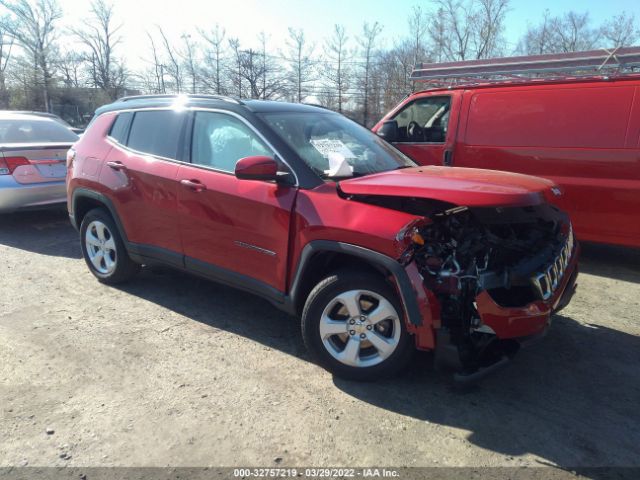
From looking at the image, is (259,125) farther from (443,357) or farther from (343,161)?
(443,357)

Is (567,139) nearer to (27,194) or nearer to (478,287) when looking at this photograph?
(478,287)

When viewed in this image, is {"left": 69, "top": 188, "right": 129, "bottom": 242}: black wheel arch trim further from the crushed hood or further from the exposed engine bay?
the exposed engine bay

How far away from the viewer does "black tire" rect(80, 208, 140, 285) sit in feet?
15.2

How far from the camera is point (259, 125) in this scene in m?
3.55

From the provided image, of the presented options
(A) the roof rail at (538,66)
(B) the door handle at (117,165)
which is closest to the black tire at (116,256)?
(B) the door handle at (117,165)

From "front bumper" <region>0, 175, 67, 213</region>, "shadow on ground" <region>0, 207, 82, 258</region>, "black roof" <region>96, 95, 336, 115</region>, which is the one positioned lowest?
"shadow on ground" <region>0, 207, 82, 258</region>

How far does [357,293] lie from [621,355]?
204 cm

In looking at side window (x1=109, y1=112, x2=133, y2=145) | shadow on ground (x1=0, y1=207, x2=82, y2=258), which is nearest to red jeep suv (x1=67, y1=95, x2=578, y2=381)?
side window (x1=109, y1=112, x2=133, y2=145)

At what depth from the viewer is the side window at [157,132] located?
4.10m

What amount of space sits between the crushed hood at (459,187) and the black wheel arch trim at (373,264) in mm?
356

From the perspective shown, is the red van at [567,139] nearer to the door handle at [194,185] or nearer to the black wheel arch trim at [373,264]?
the black wheel arch trim at [373,264]

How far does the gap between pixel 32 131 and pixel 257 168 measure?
19.9 feet

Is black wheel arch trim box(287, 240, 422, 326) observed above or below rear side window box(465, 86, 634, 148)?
below

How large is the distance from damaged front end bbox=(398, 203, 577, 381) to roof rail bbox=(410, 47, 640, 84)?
3.46 meters
